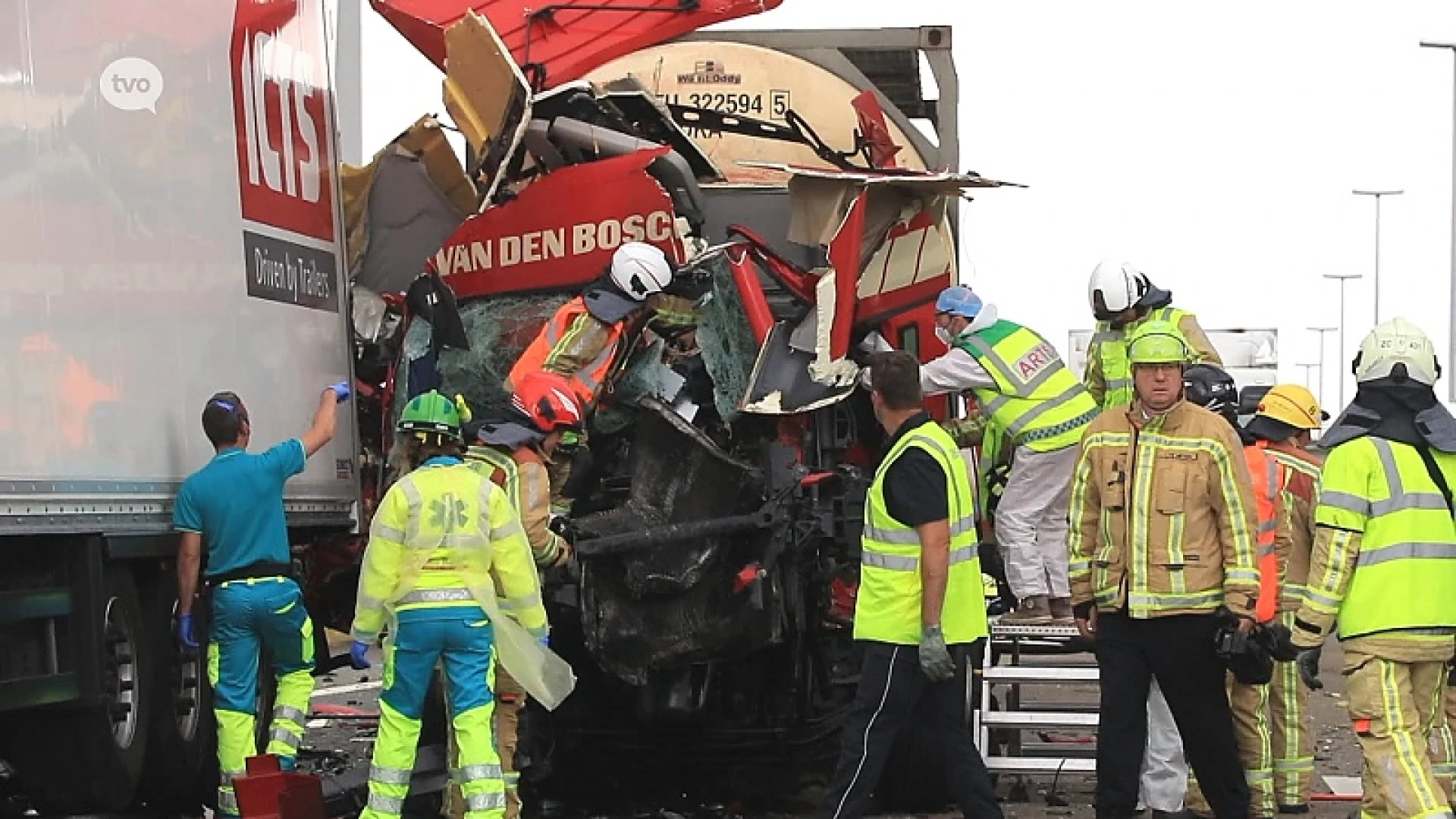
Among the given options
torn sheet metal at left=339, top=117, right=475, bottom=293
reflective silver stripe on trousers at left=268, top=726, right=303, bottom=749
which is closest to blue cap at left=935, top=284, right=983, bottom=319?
torn sheet metal at left=339, top=117, right=475, bottom=293

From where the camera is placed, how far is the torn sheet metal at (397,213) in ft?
34.5

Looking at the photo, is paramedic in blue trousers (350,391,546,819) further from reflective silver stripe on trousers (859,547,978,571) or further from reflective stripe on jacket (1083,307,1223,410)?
reflective stripe on jacket (1083,307,1223,410)

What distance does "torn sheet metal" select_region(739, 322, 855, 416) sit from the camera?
28.4 feet

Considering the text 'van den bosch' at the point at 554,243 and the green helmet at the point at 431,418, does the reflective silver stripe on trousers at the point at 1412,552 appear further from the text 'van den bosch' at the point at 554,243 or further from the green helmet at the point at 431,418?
the text 'van den bosch' at the point at 554,243

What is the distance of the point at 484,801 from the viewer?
24.1 feet

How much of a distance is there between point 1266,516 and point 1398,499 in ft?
4.92

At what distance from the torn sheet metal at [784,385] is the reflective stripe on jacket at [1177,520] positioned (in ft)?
4.49

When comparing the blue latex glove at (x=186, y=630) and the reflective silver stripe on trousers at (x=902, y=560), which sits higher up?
the reflective silver stripe on trousers at (x=902, y=560)

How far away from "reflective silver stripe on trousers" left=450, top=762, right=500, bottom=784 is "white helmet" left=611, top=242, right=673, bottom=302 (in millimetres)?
2183

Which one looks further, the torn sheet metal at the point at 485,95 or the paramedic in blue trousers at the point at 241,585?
the torn sheet metal at the point at 485,95

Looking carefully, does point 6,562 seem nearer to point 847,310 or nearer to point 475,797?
point 475,797

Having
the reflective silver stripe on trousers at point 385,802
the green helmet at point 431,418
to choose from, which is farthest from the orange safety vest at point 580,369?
the reflective silver stripe on trousers at point 385,802

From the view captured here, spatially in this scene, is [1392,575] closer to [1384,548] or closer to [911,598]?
[1384,548]

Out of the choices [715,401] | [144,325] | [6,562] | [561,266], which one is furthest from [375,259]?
[6,562]
